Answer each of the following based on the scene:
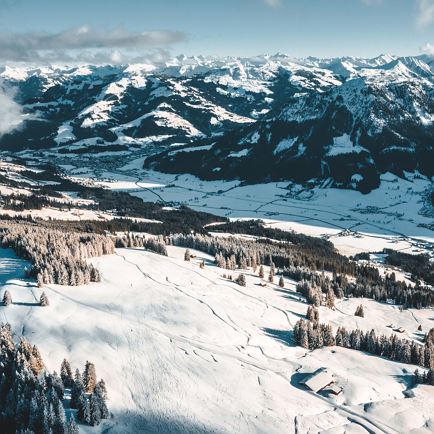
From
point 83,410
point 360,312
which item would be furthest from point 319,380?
point 360,312

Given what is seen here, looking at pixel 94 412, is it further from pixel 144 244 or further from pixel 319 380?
pixel 144 244

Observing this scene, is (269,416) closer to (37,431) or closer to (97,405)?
(97,405)

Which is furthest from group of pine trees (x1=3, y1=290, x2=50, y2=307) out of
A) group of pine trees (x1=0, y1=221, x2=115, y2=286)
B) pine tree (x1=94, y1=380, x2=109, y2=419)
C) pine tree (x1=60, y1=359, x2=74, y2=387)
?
pine tree (x1=94, y1=380, x2=109, y2=419)

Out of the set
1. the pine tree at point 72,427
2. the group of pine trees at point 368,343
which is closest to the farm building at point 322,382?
the group of pine trees at point 368,343

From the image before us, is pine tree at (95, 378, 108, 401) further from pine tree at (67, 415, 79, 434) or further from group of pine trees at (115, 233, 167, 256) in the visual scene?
group of pine trees at (115, 233, 167, 256)

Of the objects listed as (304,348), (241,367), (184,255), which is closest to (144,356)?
(241,367)
